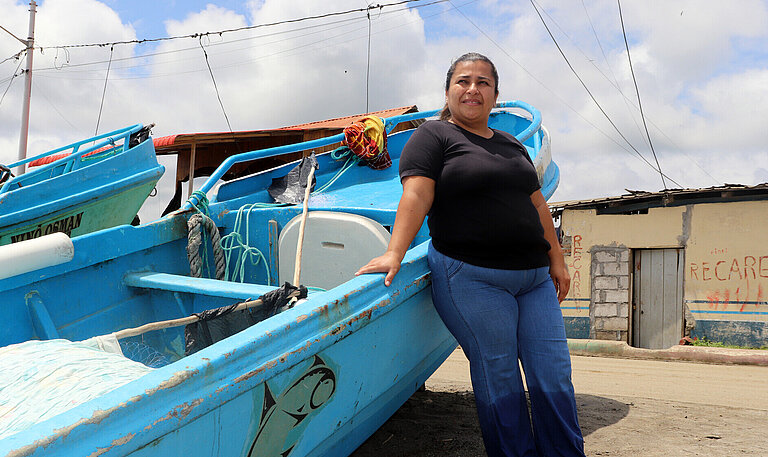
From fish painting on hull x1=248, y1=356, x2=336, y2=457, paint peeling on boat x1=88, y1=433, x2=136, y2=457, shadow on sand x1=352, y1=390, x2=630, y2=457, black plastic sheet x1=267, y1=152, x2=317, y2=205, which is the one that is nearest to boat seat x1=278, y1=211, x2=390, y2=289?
black plastic sheet x1=267, y1=152, x2=317, y2=205

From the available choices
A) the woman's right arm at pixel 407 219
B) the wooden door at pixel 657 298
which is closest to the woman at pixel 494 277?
the woman's right arm at pixel 407 219

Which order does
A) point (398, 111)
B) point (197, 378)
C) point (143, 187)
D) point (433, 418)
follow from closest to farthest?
point (197, 378) < point (433, 418) < point (143, 187) < point (398, 111)

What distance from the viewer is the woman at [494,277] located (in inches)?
74.7

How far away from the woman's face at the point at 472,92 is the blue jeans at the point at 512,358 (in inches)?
21.7

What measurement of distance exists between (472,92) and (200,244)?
1.82 m

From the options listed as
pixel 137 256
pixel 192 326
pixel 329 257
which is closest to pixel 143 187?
pixel 137 256

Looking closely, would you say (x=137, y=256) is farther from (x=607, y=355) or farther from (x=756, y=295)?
(x=756, y=295)

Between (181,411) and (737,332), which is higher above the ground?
(181,411)

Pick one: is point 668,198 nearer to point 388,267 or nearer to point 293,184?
point 293,184

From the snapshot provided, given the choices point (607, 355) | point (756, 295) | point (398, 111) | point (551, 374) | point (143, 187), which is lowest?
point (607, 355)

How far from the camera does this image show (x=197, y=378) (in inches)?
48.7

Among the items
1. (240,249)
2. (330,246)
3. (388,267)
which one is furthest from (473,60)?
(240,249)

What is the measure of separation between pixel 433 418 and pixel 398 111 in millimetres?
10052

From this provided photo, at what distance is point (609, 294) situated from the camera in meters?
10.8
